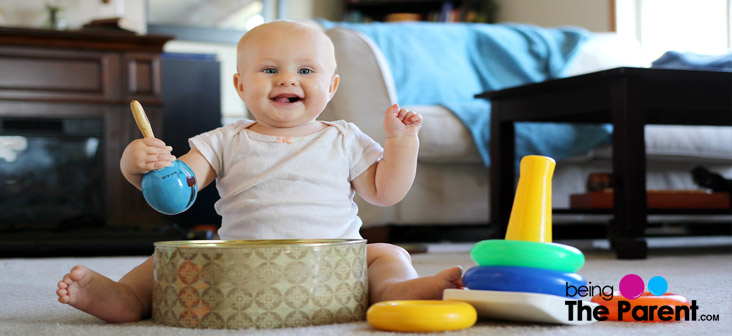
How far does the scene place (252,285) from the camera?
74cm

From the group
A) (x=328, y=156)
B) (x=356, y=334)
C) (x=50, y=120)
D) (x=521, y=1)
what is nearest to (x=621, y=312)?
(x=356, y=334)

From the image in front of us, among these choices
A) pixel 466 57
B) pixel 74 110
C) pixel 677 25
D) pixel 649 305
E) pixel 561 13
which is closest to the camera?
pixel 649 305

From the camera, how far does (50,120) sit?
A: 304 centimetres

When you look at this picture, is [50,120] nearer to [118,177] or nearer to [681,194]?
[118,177]

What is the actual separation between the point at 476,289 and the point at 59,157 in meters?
2.63

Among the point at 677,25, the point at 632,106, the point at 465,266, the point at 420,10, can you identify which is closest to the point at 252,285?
the point at 465,266

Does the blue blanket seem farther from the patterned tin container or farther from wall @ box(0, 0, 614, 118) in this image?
the patterned tin container

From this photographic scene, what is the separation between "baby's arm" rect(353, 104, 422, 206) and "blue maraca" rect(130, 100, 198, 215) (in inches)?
9.4

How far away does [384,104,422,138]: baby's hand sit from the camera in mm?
885

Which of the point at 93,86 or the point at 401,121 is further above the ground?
the point at 93,86

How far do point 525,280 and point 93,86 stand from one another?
8.93 feet

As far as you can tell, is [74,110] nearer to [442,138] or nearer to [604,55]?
[442,138]

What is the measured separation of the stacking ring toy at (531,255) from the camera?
2.42ft

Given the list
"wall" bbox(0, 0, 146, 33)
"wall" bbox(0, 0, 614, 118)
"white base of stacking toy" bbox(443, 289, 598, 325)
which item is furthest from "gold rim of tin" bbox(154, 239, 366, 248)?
"wall" bbox(0, 0, 146, 33)
